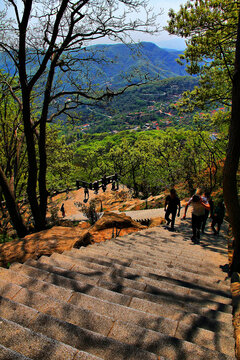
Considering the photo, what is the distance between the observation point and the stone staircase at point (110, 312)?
5.00 ft

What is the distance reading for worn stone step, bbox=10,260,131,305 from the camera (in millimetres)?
2373

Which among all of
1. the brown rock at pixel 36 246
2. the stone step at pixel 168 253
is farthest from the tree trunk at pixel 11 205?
the stone step at pixel 168 253

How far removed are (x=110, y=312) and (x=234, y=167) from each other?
2629 mm

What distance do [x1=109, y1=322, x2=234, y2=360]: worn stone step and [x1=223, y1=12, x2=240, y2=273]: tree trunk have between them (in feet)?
7.13

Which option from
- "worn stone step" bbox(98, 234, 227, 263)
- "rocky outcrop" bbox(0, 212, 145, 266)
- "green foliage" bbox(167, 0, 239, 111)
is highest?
"green foliage" bbox(167, 0, 239, 111)

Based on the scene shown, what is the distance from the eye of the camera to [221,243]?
636 centimetres

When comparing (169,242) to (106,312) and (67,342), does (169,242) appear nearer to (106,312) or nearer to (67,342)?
(106,312)

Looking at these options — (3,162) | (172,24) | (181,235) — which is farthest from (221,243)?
(3,162)

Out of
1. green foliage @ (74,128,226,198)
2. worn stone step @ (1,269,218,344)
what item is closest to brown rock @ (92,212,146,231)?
green foliage @ (74,128,226,198)

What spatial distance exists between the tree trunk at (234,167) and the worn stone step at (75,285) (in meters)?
2.25

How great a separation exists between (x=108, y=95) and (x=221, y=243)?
544 centimetres

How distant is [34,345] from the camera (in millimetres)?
1490

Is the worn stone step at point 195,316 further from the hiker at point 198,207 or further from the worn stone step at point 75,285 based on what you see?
the hiker at point 198,207

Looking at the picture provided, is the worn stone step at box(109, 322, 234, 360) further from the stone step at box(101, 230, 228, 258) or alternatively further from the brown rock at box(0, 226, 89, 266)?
the stone step at box(101, 230, 228, 258)
